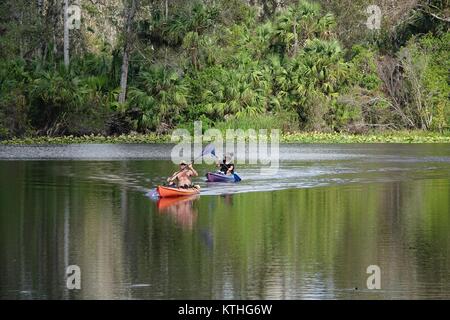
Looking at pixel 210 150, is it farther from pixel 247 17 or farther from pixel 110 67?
pixel 247 17

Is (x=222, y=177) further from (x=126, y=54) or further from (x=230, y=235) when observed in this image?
(x=126, y=54)

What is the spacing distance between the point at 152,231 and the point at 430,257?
20.6 feet

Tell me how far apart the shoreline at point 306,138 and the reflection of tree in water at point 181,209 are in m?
27.5

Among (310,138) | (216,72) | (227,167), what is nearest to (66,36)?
(216,72)

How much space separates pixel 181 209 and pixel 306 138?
112 ft

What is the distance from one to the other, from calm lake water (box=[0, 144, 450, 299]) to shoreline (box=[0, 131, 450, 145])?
16441 mm

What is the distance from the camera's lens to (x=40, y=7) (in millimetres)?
68938

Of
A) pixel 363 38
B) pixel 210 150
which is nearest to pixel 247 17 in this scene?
pixel 363 38

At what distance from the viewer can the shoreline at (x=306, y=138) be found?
192 ft

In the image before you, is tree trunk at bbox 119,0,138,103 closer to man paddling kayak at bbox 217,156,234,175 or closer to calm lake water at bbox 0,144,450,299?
calm lake water at bbox 0,144,450,299

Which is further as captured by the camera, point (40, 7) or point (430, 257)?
point (40, 7)

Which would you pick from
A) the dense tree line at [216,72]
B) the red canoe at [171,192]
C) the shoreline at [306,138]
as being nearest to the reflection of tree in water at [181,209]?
the red canoe at [171,192]

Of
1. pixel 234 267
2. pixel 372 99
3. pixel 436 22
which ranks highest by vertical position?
pixel 436 22

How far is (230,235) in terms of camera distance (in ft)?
76.9
